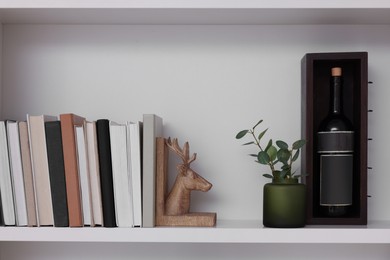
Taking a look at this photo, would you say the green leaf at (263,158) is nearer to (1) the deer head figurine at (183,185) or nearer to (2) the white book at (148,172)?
(1) the deer head figurine at (183,185)

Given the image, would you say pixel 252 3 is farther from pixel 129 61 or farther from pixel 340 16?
pixel 129 61

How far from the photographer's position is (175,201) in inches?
51.0

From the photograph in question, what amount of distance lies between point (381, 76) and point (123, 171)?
667 mm

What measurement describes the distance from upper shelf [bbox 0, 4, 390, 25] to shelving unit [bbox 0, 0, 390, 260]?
0.6 inches

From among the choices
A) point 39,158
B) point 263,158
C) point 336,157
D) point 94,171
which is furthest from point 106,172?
point 336,157

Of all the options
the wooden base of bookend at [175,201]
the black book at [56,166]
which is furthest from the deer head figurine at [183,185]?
the black book at [56,166]

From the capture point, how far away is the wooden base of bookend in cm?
127

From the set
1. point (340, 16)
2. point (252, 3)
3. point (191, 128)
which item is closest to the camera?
point (252, 3)

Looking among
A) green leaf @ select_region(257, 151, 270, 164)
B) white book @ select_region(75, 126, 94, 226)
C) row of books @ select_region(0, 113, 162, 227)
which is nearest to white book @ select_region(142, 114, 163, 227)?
row of books @ select_region(0, 113, 162, 227)

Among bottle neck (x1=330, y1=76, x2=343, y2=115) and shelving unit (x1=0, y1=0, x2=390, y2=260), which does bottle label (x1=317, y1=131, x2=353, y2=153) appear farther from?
shelving unit (x1=0, y1=0, x2=390, y2=260)

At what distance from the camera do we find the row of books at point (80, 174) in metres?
1.24

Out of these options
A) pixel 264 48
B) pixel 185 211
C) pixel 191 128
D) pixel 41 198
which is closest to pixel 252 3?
pixel 264 48

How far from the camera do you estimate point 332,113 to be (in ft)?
4.29

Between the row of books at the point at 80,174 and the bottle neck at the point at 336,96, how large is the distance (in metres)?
0.40
